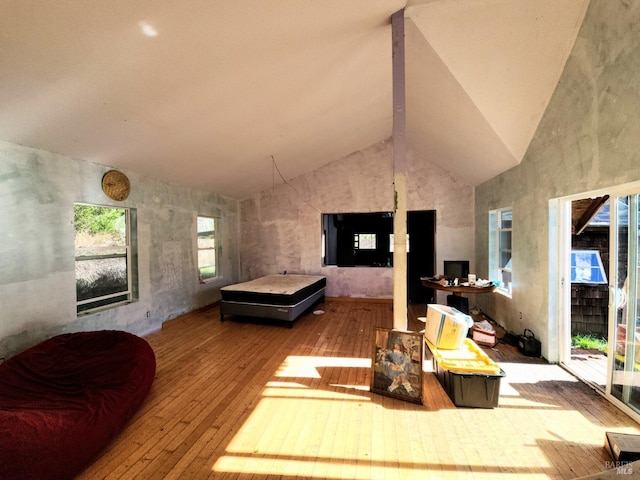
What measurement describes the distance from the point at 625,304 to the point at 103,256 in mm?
5732

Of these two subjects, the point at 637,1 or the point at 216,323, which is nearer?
the point at 637,1

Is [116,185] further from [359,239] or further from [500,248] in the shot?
[500,248]

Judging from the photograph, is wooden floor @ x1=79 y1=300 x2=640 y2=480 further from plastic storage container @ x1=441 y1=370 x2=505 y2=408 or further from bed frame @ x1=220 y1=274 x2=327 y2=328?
bed frame @ x1=220 y1=274 x2=327 y2=328

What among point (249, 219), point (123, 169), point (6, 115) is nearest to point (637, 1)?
point (6, 115)

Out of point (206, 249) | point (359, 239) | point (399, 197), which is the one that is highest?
point (399, 197)

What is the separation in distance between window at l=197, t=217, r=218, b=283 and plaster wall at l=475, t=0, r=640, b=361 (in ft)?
18.2

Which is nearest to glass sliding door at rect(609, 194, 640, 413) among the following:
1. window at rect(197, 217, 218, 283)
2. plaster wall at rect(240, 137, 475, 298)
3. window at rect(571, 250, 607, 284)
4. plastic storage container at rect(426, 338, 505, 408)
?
plastic storage container at rect(426, 338, 505, 408)

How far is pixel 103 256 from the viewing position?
375 cm

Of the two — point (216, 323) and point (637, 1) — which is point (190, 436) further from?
point (637, 1)

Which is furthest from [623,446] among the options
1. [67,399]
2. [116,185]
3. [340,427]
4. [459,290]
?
[116,185]

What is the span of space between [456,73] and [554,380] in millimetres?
3316

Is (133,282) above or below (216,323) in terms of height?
above

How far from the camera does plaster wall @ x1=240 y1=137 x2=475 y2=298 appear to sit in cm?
588

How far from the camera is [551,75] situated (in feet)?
8.95
